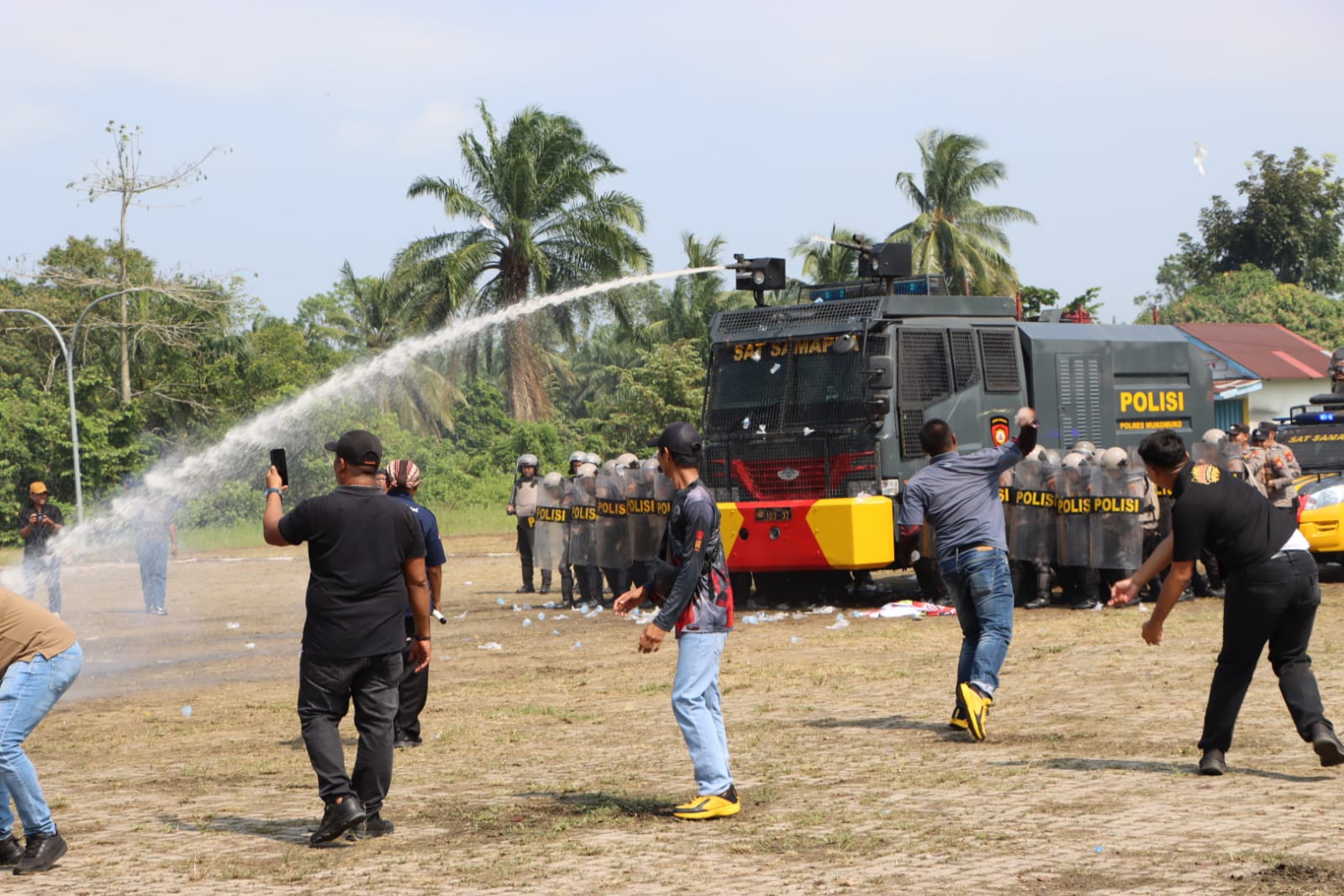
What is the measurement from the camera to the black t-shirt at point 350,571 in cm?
695

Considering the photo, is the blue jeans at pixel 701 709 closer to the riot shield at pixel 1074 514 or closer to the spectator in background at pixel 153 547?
the riot shield at pixel 1074 514

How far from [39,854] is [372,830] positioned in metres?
1.35

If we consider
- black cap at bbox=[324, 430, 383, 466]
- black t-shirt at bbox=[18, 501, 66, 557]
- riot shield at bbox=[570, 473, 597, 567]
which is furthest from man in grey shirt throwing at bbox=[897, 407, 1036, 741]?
black t-shirt at bbox=[18, 501, 66, 557]

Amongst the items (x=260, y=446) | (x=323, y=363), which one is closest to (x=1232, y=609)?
(x=260, y=446)

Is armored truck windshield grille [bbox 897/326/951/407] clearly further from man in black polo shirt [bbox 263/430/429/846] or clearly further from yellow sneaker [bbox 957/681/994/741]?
man in black polo shirt [bbox 263/430/429/846]

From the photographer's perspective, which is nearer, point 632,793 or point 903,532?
point 632,793

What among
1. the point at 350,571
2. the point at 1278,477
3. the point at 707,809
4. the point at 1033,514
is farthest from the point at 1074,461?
the point at 350,571

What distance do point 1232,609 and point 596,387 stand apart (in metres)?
61.5

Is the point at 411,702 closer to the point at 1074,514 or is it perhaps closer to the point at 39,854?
the point at 39,854

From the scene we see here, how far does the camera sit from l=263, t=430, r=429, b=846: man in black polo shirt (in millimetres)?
6941

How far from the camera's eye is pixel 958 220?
167 feet

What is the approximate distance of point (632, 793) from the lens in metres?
8.00

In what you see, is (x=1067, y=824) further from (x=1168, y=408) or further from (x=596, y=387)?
(x=596, y=387)

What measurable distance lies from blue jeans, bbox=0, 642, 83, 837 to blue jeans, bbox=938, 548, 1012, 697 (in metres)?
4.80
